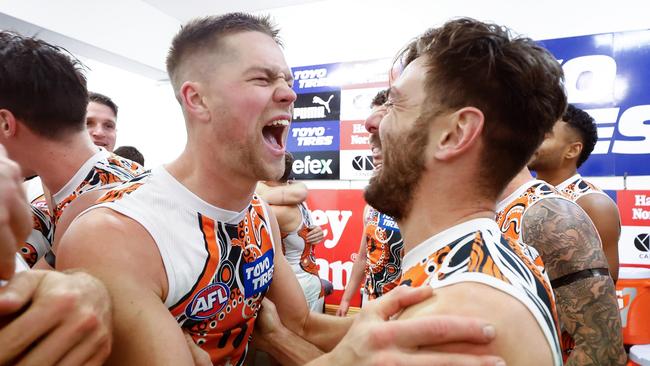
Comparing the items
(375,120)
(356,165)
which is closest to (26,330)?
(375,120)

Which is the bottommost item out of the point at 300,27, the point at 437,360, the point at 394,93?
the point at 437,360

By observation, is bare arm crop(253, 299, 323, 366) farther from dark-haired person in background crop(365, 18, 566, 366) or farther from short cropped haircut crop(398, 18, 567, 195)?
short cropped haircut crop(398, 18, 567, 195)

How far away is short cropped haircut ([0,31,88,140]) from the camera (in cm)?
177

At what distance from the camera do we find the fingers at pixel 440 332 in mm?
790

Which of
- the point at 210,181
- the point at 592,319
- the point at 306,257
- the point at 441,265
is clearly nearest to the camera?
the point at 441,265

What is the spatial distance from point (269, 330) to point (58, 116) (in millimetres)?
1263

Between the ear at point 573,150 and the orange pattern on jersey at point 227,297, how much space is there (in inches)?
96.5

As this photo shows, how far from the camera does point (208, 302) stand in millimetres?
1275

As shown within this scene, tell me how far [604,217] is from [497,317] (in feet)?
7.46

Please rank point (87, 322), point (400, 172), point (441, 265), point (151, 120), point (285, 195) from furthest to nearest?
1. point (151, 120)
2. point (285, 195)
3. point (400, 172)
4. point (441, 265)
5. point (87, 322)

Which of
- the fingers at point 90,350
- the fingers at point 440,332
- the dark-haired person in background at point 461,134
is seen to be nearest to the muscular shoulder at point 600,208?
the dark-haired person in background at point 461,134

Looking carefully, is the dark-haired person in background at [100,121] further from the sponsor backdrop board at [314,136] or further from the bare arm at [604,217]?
the bare arm at [604,217]

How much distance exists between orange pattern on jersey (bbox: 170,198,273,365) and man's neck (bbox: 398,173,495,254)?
0.57m

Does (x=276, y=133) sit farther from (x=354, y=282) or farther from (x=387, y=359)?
(x=354, y=282)
